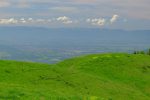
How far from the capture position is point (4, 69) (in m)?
42.2

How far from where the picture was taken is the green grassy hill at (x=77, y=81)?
28672mm

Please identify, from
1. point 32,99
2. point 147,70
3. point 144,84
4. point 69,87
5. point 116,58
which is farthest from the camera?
point 116,58

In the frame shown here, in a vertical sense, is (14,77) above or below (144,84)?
above

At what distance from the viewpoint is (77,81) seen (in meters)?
42.4

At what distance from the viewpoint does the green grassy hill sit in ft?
94.1

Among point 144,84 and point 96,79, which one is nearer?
point 96,79

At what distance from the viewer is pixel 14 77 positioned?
39938 millimetres

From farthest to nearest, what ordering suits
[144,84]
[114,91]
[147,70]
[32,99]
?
[147,70]
[144,84]
[114,91]
[32,99]

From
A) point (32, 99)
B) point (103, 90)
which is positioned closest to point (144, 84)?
point (103, 90)

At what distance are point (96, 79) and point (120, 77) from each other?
30.0 feet

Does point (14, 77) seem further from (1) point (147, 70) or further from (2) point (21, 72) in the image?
(1) point (147, 70)

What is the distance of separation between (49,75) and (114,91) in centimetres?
798

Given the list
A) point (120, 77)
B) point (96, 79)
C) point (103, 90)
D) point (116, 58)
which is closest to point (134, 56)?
point (116, 58)

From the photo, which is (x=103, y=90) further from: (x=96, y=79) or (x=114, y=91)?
(x=96, y=79)
